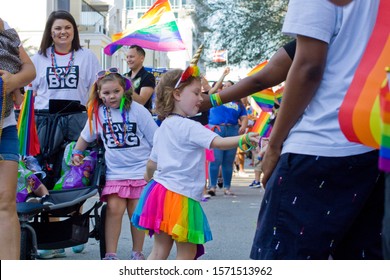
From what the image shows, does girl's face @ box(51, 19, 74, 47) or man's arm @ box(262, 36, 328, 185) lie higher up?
man's arm @ box(262, 36, 328, 185)

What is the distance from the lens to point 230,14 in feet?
149

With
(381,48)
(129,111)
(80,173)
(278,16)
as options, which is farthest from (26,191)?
(278,16)

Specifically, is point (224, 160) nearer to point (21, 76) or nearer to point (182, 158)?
point (182, 158)

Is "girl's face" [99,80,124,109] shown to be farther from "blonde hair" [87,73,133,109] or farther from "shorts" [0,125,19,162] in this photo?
"shorts" [0,125,19,162]

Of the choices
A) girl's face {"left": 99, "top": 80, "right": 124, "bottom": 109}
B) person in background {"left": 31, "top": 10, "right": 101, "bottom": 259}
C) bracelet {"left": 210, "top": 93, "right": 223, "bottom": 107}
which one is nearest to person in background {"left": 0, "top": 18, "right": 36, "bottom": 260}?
bracelet {"left": 210, "top": 93, "right": 223, "bottom": 107}

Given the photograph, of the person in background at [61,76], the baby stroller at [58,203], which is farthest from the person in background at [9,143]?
the person in background at [61,76]

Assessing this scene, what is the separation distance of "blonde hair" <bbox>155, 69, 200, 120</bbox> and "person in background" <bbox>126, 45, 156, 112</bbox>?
2672mm

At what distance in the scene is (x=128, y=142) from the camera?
6691mm

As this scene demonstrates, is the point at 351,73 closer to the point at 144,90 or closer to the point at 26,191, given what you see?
the point at 26,191

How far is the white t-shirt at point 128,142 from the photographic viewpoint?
6648mm

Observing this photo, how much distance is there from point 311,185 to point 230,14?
4281cm

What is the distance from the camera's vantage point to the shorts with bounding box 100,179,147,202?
6.59 metres

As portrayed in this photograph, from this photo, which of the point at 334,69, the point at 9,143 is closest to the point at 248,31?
the point at 9,143

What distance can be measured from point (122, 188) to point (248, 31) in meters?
38.1
